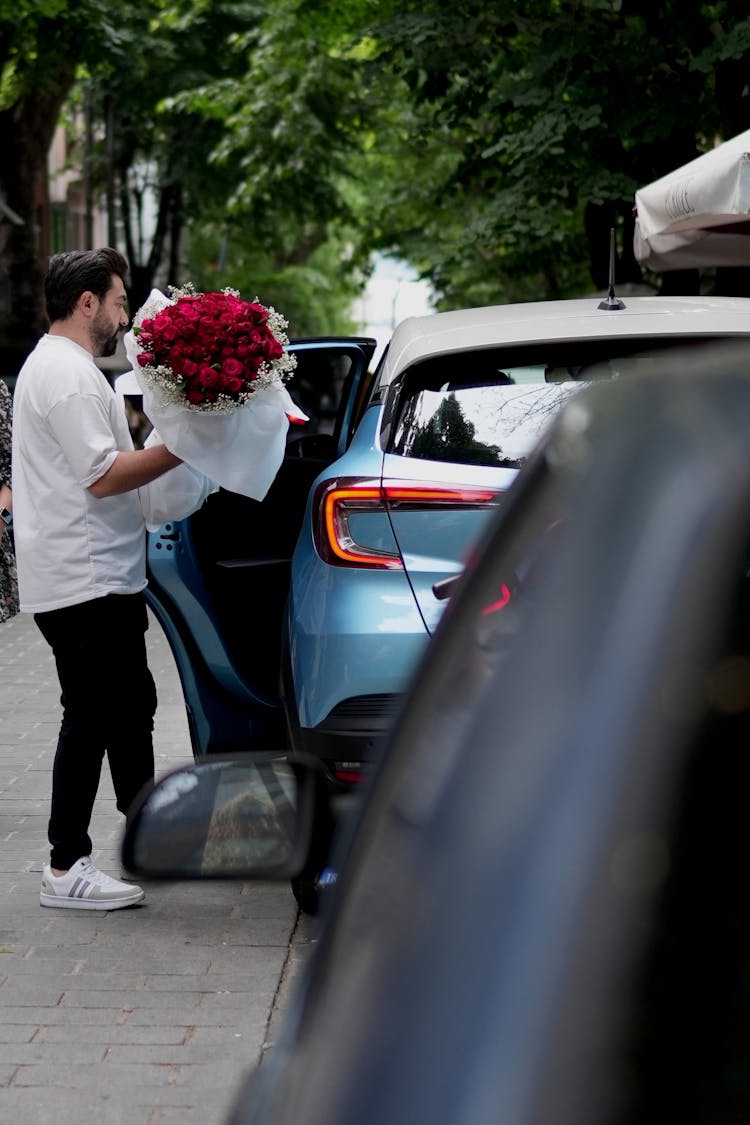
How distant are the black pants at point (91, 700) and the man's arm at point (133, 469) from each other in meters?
0.32

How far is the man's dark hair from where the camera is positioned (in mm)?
4957

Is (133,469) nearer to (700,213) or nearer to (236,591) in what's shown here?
(236,591)

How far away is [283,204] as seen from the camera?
86.2ft

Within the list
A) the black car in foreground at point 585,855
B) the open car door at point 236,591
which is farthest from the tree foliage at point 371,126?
the black car in foreground at point 585,855

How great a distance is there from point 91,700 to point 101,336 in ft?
3.46

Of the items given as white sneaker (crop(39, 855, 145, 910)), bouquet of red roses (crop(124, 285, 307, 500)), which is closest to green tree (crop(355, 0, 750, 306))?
bouquet of red roses (crop(124, 285, 307, 500))

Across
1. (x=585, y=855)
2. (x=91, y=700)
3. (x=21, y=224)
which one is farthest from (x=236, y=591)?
(x=21, y=224)

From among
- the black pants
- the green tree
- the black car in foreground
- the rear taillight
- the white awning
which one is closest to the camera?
the black car in foreground

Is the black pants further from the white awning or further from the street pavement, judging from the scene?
the white awning

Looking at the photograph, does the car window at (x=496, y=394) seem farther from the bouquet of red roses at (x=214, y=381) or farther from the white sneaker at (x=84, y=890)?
the white sneaker at (x=84, y=890)

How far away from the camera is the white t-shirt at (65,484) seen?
4.80 meters

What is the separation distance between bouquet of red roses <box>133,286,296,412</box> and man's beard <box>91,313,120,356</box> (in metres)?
0.13

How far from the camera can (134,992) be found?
4449mm

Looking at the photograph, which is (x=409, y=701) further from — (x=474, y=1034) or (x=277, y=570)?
(x=277, y=570)
